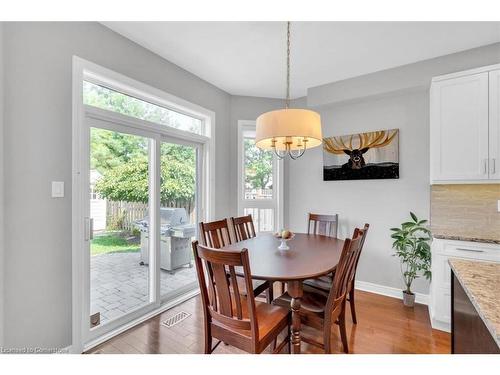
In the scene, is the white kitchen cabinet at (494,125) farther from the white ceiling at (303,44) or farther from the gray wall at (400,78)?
the white ceiling at (303,44)

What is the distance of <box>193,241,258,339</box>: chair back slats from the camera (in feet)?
4.51

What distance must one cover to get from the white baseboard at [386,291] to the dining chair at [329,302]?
1.47m

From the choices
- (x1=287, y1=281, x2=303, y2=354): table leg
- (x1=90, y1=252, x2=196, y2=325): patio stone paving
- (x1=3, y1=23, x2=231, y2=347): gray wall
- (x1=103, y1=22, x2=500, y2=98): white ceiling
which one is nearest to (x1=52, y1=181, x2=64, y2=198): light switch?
(x1=3, y1=23, x2=231, y2=347): gray wall

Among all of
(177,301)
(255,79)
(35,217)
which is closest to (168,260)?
(177,301)

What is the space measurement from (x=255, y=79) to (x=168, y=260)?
245 centimetres

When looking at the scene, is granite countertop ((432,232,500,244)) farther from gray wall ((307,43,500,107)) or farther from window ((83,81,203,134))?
window ((83,81,203,134))

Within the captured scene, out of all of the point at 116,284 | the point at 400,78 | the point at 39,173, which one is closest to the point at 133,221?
the point at 116,284

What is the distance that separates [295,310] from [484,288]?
1.02m

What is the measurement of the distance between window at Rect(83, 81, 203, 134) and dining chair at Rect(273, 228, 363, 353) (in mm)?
2168

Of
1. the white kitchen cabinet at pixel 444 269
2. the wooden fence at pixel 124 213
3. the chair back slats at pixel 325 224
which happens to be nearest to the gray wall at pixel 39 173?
the wooden fence at pixel 124 213

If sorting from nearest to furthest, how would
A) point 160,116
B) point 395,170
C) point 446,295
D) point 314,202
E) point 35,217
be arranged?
point 35,217 → point 446,295 → point 160,116 → point 395,170 → point 314,202
